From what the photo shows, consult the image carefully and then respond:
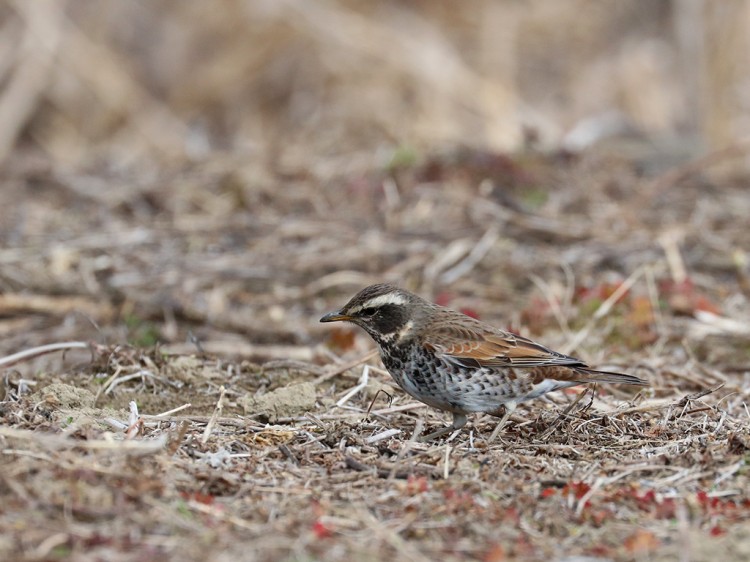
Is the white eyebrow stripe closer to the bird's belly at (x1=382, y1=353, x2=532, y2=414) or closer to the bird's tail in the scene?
the bird's belly at (x1=382, y1=353, x2=532, y2=414)

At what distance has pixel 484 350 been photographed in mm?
6305

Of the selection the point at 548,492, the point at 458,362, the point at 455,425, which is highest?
the point at 458,362

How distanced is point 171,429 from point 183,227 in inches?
239

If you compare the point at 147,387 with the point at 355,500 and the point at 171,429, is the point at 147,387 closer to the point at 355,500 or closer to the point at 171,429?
the point at 171,429

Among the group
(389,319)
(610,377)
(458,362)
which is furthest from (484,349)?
(610,377)

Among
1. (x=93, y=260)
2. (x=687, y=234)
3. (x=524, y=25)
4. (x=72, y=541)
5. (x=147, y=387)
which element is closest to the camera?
(x=72, y=541)

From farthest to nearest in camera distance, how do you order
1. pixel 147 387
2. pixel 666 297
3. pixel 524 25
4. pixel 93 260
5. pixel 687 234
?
1. pixel 524 25
2. pixel 687 234
3. pixel 93 260
4. pixel 666 297
5. pixel 147 387

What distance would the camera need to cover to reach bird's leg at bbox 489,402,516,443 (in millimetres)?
6014

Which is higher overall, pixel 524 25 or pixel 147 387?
pixel 524 25

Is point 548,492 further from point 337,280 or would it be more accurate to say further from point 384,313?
point 337,280

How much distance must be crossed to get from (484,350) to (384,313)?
645mm

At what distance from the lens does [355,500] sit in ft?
16.0

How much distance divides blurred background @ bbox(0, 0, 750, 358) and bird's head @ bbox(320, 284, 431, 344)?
2.51 metres

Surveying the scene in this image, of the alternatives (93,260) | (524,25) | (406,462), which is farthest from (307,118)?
(406,462)
